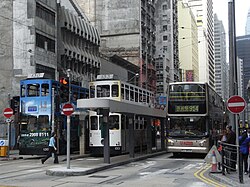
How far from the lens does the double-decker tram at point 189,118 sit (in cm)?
2223

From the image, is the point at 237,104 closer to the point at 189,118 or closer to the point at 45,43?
the point at 189,118

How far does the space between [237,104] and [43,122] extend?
1372 cm

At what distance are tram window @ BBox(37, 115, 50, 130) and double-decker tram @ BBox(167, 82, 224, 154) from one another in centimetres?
716

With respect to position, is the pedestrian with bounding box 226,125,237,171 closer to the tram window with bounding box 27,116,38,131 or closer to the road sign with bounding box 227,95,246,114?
the road sign with bounding box 227,95,246,114

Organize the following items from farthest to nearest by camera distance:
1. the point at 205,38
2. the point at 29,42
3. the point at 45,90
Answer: the point at 205,38, the point at 29,42, the point at 45,90

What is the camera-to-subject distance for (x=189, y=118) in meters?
22.4

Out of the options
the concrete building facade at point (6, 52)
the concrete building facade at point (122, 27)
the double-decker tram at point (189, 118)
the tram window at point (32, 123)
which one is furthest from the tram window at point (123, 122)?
the concrete building facade at point (122, 27)

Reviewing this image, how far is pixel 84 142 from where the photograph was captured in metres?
25.2

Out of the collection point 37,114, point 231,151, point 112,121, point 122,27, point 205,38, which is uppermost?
point 205,38

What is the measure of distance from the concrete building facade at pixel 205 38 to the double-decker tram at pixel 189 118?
13687cm

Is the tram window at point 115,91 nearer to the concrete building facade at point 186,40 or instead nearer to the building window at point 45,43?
the building window at point 45,43

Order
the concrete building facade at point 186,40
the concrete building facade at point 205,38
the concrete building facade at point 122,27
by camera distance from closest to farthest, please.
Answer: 1. the concrete building facade at point 122,27
2. the concrete building facade at point 186,40
3. the concrete building facade at point 205,38

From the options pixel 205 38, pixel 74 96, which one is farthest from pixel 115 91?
pixel 205 38

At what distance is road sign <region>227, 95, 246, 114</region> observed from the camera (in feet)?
41.9
